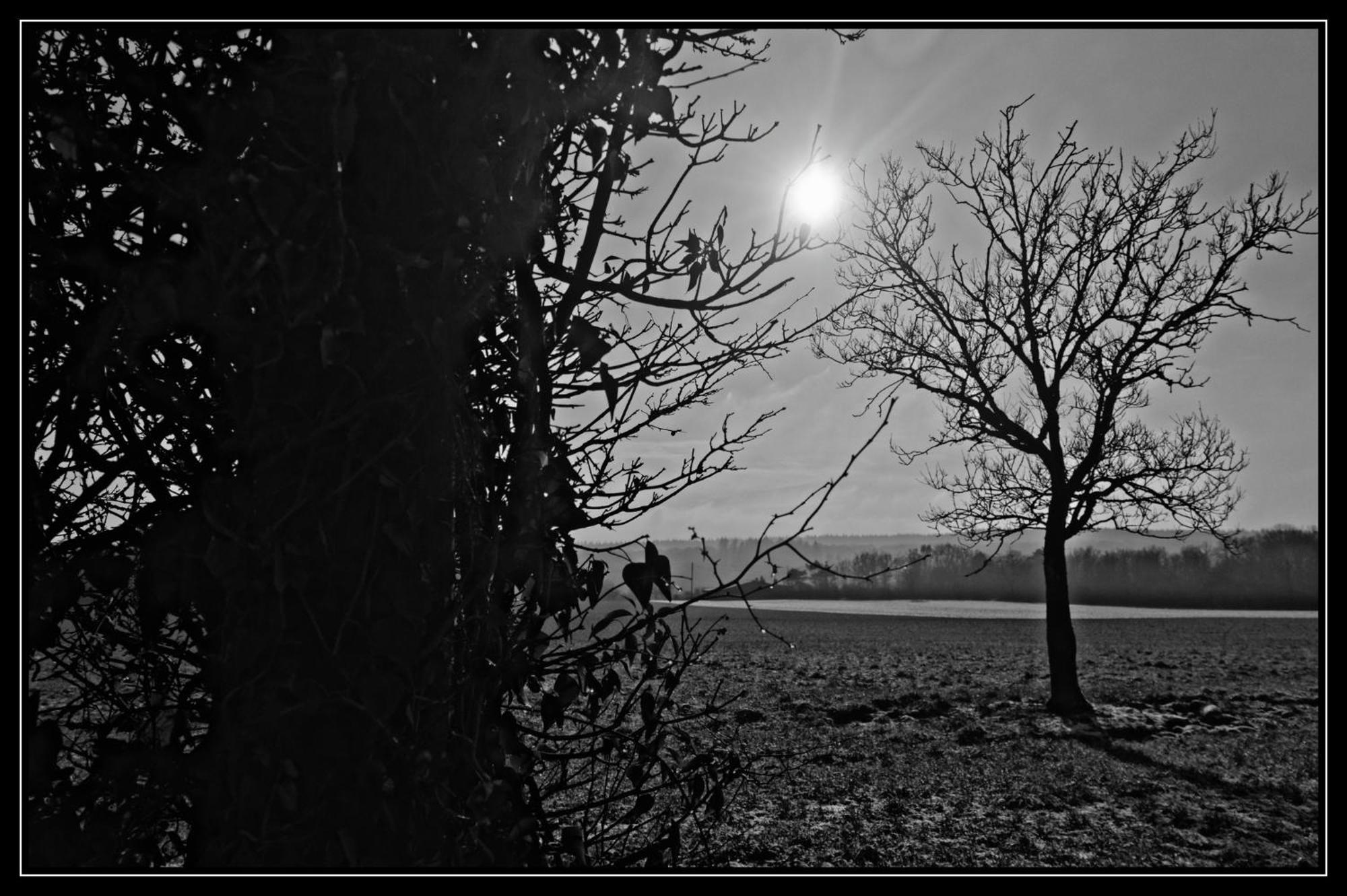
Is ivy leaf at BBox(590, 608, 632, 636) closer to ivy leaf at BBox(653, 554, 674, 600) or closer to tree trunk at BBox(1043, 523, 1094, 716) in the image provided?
ivy leaf at BBox(653, 554, 674, 600)

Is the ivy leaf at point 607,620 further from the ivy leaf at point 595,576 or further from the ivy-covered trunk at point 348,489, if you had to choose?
the ivy-covered trunk at point 348,489

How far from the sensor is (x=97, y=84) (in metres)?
1.80

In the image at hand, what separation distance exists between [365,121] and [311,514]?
31.2 inches

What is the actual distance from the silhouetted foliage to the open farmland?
65cm

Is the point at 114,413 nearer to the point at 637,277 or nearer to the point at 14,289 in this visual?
the point at 14,289

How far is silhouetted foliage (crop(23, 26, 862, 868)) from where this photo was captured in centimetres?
148

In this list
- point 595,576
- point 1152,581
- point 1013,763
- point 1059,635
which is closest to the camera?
point 595,576

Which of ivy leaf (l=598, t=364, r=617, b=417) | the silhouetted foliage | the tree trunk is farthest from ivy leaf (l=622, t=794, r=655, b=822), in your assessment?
the tree trunk

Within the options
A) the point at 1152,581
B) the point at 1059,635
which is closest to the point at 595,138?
the point at 1059,635

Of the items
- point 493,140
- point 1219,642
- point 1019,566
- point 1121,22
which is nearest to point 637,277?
point 493,140

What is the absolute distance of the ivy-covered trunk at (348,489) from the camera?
1462 millimetres

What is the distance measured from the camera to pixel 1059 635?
11.8m

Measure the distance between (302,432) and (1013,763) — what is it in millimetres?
8823

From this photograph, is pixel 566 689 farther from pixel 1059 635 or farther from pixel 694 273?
Answer: pixel 1059 635
